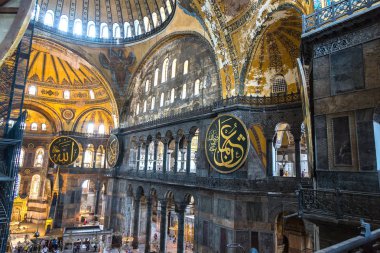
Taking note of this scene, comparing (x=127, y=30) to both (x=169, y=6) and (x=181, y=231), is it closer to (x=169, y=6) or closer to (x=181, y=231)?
(x=169, y=6)

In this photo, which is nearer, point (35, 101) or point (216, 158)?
point (216, 158)

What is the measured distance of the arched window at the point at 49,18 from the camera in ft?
55.9

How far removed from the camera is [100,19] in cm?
1828

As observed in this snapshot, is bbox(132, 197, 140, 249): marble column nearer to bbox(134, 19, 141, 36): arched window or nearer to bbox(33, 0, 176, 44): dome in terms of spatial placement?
bbox(33, 0, 176, 44): dome

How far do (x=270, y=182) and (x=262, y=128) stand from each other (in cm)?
199

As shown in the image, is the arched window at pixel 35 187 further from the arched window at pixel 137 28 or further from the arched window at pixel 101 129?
the arched window at pixel 137 28

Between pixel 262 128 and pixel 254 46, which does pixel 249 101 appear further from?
pixel 254 46

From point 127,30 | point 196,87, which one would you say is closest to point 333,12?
point 196,87

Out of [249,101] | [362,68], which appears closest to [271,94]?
[249,101]

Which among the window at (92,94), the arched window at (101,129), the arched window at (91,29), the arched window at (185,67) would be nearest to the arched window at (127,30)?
the arched window at (91,29)

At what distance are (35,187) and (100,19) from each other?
16211 millimetres

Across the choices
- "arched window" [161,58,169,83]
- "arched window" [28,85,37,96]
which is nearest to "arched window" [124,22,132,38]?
"arched window" [161,58,169,83]

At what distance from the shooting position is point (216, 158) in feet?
32.6

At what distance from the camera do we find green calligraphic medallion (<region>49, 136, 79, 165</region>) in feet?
65.0
